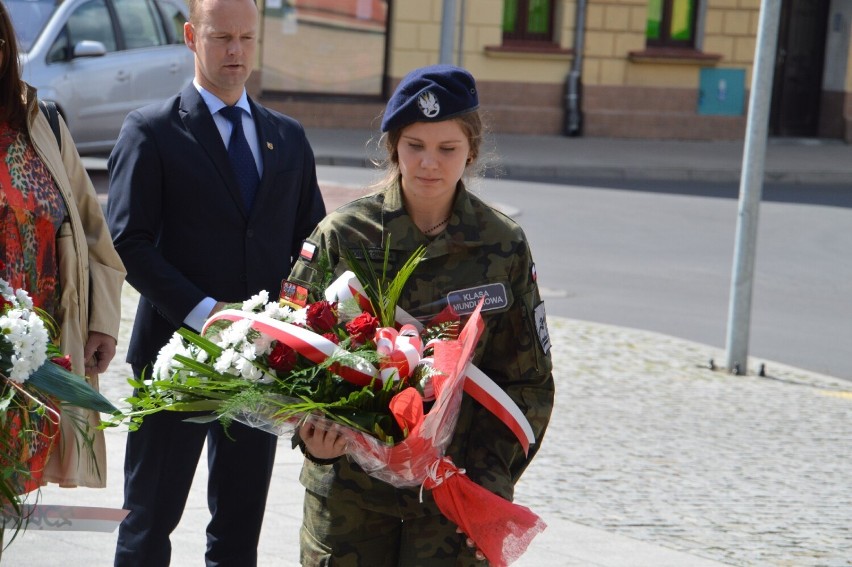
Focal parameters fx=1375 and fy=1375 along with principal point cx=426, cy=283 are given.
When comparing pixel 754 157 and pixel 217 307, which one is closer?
pixel 217 307

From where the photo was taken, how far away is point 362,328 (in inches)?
112

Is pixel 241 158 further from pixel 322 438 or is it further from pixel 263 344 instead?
pixel 322 438

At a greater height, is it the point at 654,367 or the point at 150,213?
the point at 150,213

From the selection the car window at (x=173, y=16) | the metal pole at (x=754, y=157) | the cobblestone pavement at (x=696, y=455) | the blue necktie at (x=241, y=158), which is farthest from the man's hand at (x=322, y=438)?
the car window at (x=173, y=16)

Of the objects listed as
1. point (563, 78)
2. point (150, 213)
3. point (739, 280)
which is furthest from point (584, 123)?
point (150, 213)

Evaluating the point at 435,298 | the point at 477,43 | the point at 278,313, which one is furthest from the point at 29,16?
the point at 278,313

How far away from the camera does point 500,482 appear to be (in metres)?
3.15

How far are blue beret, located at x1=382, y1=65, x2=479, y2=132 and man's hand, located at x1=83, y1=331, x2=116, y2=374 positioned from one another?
1.06 meters

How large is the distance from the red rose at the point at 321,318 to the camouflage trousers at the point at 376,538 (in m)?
0.45

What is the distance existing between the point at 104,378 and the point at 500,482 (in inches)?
185

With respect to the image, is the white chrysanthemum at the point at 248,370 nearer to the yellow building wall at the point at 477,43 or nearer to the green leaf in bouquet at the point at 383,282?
the green leaf in bouquet at the point at 383,282

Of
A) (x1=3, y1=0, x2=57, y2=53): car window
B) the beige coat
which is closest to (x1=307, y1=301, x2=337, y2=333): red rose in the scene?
the beige coat

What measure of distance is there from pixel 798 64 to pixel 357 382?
79.5 feet

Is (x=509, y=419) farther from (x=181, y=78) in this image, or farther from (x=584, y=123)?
(x=584, y=123)
